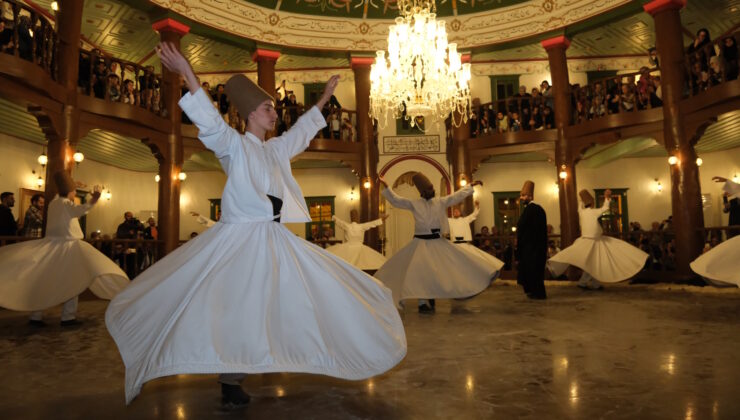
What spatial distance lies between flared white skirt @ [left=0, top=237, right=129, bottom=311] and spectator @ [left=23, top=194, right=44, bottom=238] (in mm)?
3822

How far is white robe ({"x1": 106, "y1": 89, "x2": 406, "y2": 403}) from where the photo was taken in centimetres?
240

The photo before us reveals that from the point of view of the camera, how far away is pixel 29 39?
322 inches

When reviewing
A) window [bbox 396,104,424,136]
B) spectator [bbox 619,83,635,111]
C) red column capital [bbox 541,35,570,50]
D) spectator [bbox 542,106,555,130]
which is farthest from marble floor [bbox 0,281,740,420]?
window [bbox 396,104,424,136]

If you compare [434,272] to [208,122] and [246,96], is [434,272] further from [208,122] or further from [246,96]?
[208,122]

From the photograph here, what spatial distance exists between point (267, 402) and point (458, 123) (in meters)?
13.7

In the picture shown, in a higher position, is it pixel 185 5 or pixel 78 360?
pixel 185 5

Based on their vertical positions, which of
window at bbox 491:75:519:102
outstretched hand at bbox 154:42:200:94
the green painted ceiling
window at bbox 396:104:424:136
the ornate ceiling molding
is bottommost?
outstretched hand at bbox 154:42:200:94

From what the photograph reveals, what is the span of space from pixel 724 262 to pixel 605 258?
310 centimetres

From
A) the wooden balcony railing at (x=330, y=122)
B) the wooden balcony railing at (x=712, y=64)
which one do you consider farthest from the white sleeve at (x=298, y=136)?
the wooden balcony railing at (x=330, y=122)

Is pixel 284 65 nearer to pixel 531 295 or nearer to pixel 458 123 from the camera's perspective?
pixel 458 123

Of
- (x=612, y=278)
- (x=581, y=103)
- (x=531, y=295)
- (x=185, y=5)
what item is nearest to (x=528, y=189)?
(x=531, y=295)

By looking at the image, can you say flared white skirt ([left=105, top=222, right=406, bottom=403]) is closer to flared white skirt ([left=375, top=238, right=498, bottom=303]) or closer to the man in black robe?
flared white skirt ([left=375, top=238, right=498, bottom=303])

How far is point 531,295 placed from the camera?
8555 mm

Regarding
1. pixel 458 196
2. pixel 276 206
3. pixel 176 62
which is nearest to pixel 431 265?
pixel 458 196
